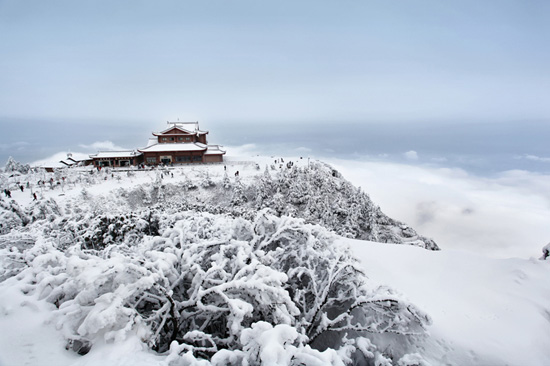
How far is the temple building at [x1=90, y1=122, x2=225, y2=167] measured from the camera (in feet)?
121

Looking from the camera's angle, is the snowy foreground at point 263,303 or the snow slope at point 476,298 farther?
the snow slope at point 476,298

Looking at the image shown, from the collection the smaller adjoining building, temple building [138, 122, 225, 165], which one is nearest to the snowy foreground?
temple building [138, 122, 225, 165]

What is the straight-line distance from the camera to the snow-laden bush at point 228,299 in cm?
304

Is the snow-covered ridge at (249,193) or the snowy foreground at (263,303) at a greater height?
the snowy foreground at (263,303)

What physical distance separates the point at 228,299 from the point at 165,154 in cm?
3731

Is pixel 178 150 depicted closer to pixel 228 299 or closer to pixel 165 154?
pixel 165 154

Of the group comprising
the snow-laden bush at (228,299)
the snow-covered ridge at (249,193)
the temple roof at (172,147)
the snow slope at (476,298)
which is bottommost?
the snow-covered ridge at (249,193)

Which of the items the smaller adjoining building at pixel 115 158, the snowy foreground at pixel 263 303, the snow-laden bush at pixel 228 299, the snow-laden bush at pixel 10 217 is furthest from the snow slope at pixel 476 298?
the smaller adjoining building at pixel 115 158

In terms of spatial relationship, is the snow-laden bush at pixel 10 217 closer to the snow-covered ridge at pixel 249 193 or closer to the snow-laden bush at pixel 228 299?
the snow-covered ridge at pixel 249 193

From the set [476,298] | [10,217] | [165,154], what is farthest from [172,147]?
[476,298]

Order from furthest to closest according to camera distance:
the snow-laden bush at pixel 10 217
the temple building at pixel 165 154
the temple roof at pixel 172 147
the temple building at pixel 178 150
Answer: the temple building at pixel 178 150
the temple roof at pixel 172 147
the temple building at pixel 165 154
the snow-laden bush at pixel 10 217

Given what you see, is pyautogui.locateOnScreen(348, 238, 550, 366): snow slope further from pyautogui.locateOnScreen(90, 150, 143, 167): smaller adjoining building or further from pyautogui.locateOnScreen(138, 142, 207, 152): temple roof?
pyautogui.locateOnScreen(90, 150, 143, 167): smaller adjoining building

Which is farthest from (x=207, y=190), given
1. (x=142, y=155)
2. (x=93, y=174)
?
(x=142, y=155)

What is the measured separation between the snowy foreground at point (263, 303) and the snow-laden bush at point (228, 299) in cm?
2
